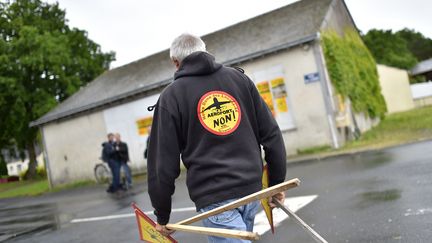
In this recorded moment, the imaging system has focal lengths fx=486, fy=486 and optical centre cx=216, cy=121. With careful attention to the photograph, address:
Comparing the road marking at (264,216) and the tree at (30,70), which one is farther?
the tree at (30,70)

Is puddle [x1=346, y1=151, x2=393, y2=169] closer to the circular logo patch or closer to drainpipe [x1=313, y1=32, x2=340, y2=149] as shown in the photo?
drainpipe [x1=313, y1=32, x2=340, y2=149]

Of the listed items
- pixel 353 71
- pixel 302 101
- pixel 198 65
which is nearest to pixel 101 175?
pixel 302 101

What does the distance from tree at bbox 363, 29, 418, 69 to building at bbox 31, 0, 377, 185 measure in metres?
39.6

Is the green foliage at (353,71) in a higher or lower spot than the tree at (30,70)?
lower

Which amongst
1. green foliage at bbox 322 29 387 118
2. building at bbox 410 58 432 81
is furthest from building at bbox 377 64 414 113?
building at bbox 410 58 432 81

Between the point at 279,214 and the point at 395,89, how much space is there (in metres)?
34.5

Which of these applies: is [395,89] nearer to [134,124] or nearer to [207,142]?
[134,124]

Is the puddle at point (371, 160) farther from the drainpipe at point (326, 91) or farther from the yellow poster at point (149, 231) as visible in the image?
the yellow poster at point (149, 231)

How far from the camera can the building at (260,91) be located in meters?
16.5

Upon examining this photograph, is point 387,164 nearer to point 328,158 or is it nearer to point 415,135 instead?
point 328,158

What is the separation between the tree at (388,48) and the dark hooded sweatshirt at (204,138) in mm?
61701

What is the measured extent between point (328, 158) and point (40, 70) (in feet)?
69.1

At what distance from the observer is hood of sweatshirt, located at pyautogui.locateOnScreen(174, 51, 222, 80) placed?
2.91 meters

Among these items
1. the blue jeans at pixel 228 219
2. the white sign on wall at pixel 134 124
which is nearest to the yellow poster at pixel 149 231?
the blue jeans at pixel 228 219
